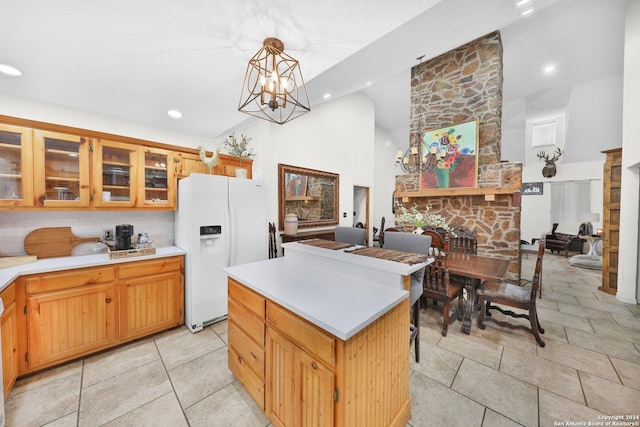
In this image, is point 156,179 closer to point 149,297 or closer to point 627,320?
point 149,297

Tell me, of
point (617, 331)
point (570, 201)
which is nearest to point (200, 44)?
point (617, 331)

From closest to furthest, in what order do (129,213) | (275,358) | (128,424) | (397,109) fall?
(275,358)
(128,424)
(129,213)
(397,109)

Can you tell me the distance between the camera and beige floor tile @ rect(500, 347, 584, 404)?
174 centimetres

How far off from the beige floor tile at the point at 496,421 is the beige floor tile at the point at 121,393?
89.5 inches

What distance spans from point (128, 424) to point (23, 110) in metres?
3.11

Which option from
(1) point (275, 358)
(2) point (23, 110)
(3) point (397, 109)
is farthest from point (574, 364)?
(3) point (397, 109)

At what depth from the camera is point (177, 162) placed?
2.75m

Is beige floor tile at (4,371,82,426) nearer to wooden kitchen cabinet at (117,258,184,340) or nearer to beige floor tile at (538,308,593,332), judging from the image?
wooden kitchen cabinet at (117,258,184,340)

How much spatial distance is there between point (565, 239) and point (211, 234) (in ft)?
28.7

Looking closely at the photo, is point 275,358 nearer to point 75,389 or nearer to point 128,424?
point 128,424

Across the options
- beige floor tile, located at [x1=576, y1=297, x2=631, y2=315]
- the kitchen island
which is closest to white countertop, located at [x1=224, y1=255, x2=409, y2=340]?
the kitchen island

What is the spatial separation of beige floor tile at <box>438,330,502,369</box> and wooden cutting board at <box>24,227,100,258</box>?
12.9 feet

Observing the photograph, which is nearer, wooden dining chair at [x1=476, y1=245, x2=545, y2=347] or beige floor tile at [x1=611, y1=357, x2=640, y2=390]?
beige floor tile at [x1=611, y1=357, x2=640, y2=390]

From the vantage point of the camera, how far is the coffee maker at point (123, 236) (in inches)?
94.7
